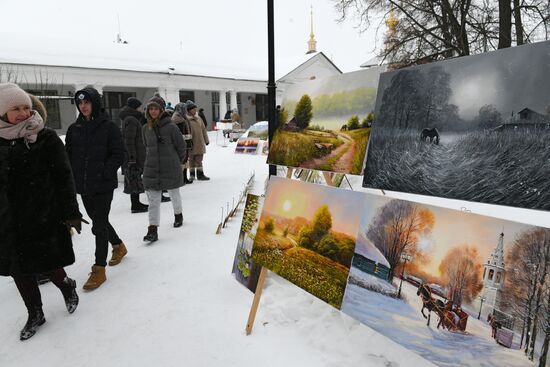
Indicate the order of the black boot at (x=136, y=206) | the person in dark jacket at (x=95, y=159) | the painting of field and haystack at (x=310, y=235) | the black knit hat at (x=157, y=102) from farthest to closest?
the black boot at (x=136, y=206)
the black knit hat at (x=157, y=102)
the person in dark jacket at (x=95, y=159)
the painting of field and haystack at (x=310, y=235)

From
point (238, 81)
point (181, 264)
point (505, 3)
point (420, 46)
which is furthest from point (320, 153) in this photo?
point (238, 81)

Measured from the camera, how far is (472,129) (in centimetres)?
162

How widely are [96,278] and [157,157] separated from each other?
163 centimetres

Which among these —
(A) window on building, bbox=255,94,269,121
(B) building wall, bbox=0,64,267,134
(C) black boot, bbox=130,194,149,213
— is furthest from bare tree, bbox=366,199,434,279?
(A) window on building, bbox=255,94,269,121

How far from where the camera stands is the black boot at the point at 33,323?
2.74 meters

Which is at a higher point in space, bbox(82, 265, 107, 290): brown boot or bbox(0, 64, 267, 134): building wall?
bbox(0, 64, 267, 134): building wall

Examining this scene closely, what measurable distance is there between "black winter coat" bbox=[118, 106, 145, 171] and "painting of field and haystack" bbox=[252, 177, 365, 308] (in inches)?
149

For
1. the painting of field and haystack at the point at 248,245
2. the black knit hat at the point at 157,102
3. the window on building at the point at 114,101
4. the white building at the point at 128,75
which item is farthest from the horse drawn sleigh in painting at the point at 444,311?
the window on building at the point at 114,101

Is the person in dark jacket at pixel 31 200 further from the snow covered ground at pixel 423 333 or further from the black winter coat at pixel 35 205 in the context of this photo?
the snow covered ground at pixel 423 333

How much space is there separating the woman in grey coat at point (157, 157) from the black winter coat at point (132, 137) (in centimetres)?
126

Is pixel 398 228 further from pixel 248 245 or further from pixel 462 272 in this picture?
pixel 248 245

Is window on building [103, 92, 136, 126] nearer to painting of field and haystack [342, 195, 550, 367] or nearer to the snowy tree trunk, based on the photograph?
painting of field and haystack [342, 195, 550, 367]

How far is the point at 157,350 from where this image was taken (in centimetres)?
257

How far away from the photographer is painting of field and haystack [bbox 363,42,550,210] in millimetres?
1414
